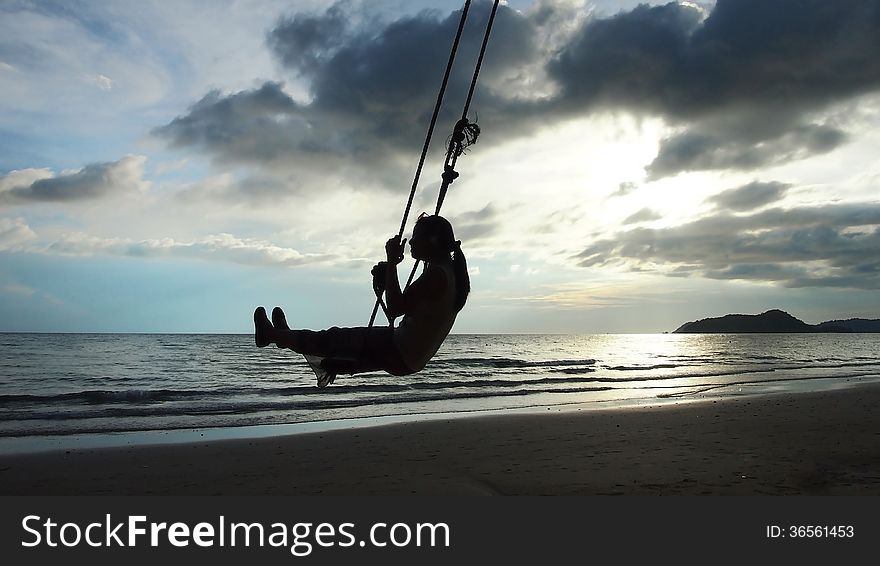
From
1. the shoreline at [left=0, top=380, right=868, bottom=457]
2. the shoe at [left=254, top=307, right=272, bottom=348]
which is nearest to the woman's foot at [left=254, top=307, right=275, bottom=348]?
the shoe at [left=254, top=307, right=272, bottom=348]

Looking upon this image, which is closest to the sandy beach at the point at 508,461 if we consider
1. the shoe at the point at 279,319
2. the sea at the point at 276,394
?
the sea at the point at 276,394

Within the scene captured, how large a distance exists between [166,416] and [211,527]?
1197 cm

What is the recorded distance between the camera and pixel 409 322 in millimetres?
4406

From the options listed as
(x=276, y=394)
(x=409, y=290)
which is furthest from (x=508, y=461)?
(x=276, y=394)

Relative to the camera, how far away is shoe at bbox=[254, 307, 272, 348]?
4.69 m

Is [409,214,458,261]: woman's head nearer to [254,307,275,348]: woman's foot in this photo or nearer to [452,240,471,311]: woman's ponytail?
[452,240,471,311]: woman's ponytail

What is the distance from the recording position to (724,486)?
790 centimetres

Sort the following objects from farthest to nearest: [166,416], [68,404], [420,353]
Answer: [68,404]
[166,416]
[420,353]

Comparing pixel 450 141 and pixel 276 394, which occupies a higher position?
pixel 450 141

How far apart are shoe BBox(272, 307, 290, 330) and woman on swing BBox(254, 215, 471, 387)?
0.13m

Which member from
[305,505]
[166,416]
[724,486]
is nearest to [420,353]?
[305,505]

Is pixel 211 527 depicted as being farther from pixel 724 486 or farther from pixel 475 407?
pixel 475 407

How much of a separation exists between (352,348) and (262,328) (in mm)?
759

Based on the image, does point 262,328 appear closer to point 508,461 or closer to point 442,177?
point 442,177
